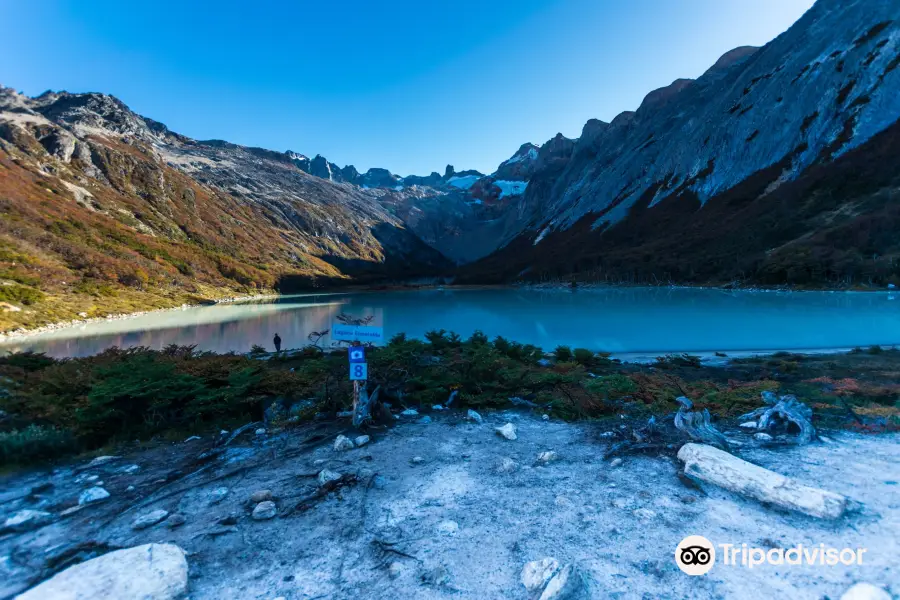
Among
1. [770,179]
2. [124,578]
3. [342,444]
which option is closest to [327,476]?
[342,444]

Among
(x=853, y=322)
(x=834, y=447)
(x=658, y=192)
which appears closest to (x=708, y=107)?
(x=658, y=192)

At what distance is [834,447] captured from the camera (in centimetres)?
630

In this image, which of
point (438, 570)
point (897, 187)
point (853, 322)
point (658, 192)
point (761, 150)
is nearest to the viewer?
point (438, 570)

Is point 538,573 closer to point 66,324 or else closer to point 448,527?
point 448,527

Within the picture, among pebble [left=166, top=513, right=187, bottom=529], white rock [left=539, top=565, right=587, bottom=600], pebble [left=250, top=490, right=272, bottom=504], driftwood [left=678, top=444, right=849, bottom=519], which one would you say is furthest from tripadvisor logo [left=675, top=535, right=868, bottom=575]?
pebble [left=166, top=513, right=187, bottom=529]

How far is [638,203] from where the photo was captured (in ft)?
357

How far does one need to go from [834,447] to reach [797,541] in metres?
3.61

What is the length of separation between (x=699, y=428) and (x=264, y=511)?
6.80 metres

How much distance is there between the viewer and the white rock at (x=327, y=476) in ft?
17.9

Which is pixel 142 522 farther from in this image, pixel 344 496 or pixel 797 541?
pixel 797 541

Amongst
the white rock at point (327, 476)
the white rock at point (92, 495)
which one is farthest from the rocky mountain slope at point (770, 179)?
the white rock at point (92, 495)

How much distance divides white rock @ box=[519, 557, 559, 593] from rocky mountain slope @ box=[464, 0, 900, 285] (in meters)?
56.9

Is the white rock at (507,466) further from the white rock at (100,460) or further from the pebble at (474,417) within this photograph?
the white rock at (100,460)

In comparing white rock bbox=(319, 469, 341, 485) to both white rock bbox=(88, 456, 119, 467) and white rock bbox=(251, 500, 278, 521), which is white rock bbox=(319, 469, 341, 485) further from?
white rock bbox=(88, 456, 119, 467)
